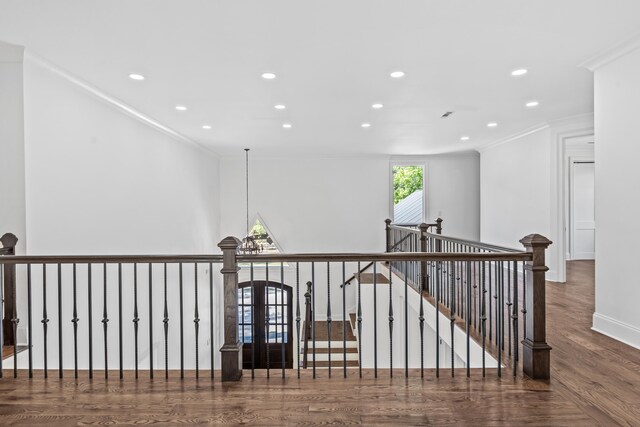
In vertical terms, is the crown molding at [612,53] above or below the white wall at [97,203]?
above

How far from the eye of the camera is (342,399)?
97.7 inches

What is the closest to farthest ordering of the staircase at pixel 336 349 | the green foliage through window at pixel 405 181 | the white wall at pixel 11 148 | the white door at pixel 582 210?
the white wall at pixel 11 148 → the staircase at pixel 336 349 → the white door at pixel 582 210 → the green foliage through window at pixel 405 181

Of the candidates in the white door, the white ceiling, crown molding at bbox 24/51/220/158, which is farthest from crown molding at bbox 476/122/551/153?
crown molding at bbox 24/51/220/158

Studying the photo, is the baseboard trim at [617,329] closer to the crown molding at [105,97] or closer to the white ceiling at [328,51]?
the white ceiling at [328,51]

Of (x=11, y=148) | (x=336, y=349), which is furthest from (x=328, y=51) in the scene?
(x=336, y=349)

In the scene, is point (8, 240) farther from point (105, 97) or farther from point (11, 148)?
point (105, 97)

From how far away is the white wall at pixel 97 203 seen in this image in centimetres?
355

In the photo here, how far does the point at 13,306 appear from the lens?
10.5 ft

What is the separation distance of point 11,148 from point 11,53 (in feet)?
2.65

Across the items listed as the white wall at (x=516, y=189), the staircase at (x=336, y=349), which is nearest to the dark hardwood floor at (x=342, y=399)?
the white wall at (x=516, y=189)

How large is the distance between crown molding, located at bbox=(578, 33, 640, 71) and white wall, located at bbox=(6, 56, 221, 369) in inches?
187

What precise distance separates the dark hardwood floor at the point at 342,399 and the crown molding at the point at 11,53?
2626 mm

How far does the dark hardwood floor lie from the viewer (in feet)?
7.38

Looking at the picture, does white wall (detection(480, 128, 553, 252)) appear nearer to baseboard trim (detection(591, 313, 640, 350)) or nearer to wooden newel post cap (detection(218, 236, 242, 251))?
baseboard trim (detection(591, 313, 640, 350))
